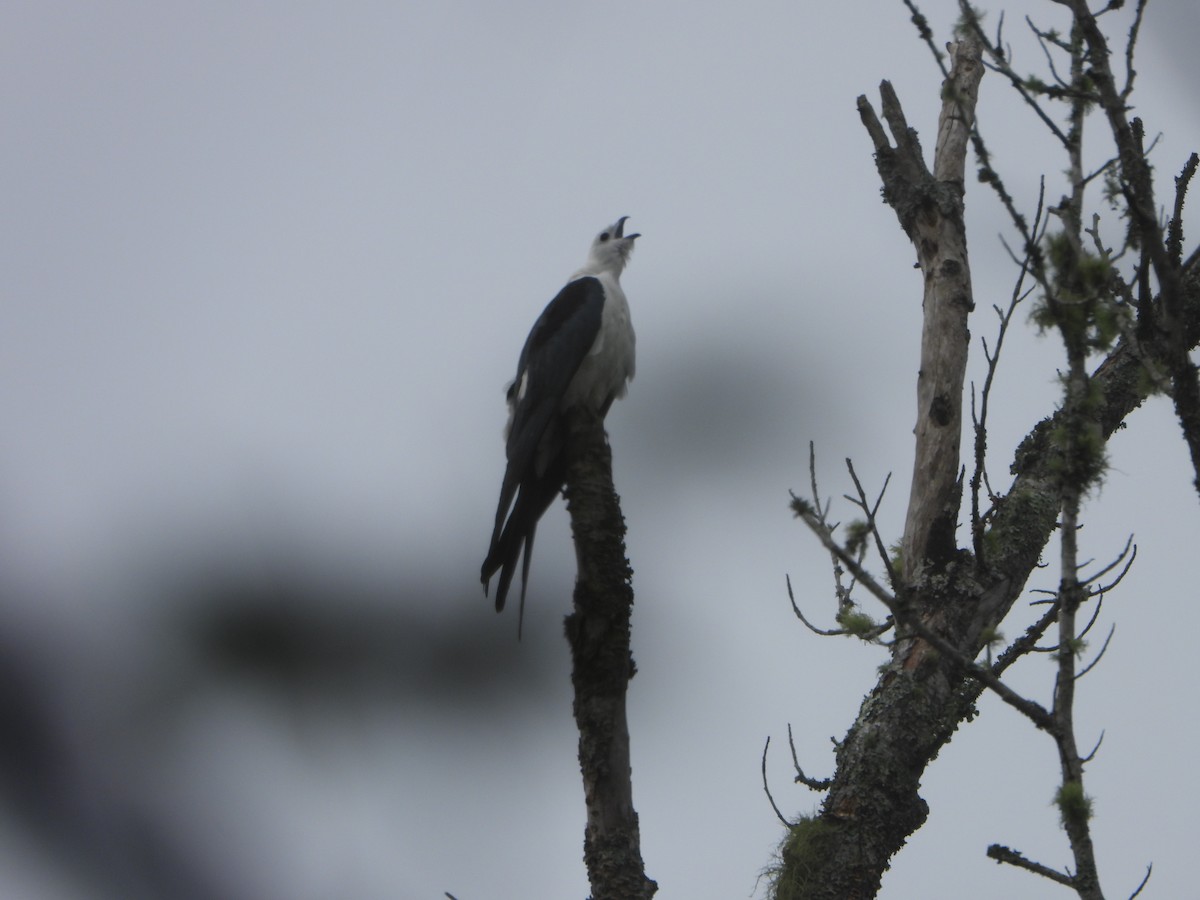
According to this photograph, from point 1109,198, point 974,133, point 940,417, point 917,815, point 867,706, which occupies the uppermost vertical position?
point 940,417

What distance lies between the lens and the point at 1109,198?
295 centimetres

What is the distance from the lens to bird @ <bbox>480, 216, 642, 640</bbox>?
4551mm

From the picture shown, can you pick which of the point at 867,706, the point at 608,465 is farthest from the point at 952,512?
the point at 608,465

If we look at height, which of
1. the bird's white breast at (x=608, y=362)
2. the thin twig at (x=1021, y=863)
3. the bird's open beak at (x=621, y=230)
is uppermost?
the bird's open beak at (x=621, y=230)

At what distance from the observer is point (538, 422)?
191 inches

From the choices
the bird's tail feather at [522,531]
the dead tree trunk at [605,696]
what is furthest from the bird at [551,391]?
the dead tree trunk at [605,696]

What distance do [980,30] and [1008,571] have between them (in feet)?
6.03

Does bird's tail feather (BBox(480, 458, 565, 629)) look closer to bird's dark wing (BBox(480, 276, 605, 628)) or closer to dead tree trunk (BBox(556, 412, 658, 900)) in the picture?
bird's dark wing (BBox(480, 276, 605, 628))

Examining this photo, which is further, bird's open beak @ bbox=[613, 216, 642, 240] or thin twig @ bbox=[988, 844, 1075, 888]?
bird's open beak @ bbox=[613, 216, 642, 240]

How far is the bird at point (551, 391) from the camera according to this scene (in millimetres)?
4551

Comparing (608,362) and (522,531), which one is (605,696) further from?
(608,362)

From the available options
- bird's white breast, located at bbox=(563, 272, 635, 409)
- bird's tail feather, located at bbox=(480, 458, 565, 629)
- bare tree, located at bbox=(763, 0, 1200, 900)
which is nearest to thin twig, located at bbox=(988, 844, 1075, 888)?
bare tree, located at bbox=(763, 0, 1200, 900)

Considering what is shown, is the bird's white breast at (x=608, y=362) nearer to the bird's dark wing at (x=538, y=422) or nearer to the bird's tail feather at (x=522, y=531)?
the bird's dark wing at (x=538, y=422)

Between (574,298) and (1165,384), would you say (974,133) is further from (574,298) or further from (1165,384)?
(574,298)
